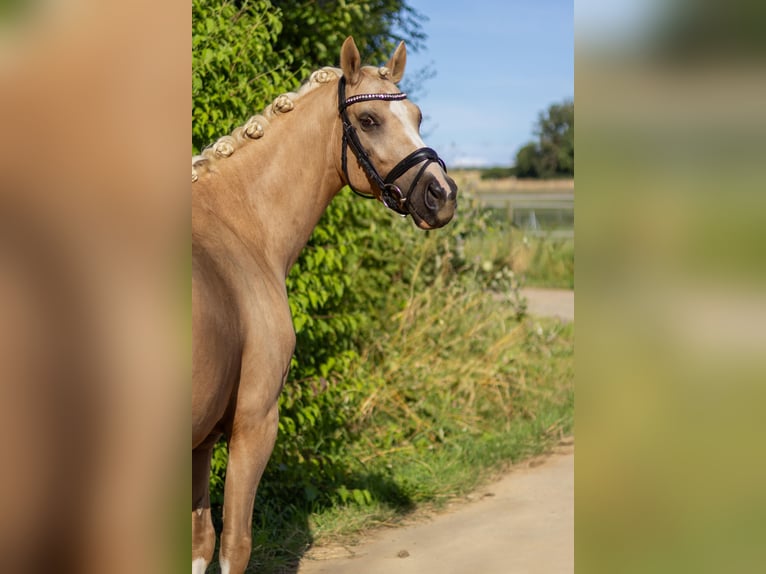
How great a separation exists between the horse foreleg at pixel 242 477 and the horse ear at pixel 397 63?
1454 mm

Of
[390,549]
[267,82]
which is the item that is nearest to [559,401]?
[390,549]

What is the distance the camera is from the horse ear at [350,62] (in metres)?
3.15

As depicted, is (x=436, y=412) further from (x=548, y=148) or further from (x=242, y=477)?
(x=548, y=148)

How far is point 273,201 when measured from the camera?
3.17 metres

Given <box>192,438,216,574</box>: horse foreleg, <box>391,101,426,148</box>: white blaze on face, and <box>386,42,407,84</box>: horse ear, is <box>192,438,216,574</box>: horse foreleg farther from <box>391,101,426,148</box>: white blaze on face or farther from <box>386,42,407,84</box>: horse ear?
<box>386,42,407,84</box>: horse ear

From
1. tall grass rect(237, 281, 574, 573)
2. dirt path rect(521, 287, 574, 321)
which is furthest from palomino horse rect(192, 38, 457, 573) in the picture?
dirt path rect(521, 287, 574, 321)

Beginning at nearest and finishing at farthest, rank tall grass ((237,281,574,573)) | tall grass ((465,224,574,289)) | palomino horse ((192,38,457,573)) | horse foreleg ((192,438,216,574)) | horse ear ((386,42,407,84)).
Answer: palomino horse ((192,38,457,573))
horse foreleg ((192,438,216,574))
horse ear ((386,42,407,84))
tall grass ((237,281,574,573))
tall grass ((465,224,574,289))

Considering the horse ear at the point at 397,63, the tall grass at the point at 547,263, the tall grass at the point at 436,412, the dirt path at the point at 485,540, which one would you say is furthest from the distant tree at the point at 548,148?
the horse ear at the point at 397,63

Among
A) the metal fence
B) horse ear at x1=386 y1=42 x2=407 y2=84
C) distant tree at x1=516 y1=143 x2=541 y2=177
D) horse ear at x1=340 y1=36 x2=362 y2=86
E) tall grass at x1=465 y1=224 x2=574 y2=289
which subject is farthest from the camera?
distant tree at x1=516 y1=143 x2=541 y2=177

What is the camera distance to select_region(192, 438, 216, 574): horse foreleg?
304 cm

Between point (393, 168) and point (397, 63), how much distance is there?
0.53m

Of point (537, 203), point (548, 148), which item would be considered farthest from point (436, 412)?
point (548, 148)
